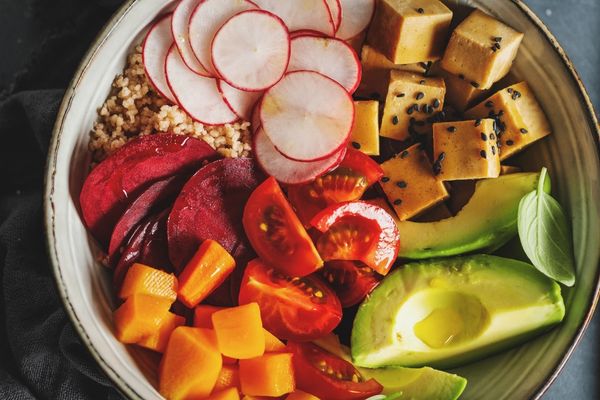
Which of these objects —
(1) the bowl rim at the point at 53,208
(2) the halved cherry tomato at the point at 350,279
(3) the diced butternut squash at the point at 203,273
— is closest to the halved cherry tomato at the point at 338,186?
(2) the halved cherry tomato at the point at 350,279

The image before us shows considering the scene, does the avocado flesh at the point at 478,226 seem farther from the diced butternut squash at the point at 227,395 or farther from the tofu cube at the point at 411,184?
the diced butternut squash at the point at 227,395

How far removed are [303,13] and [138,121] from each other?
440 mm

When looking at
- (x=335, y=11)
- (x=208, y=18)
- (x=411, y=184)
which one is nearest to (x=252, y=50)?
(x=208, y=18)

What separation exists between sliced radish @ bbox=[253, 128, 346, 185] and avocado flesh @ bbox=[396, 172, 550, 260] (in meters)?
0.23

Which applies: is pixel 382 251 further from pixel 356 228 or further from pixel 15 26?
pixel 15 26

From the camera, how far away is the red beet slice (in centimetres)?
142

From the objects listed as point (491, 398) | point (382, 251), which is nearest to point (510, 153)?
point (382, 251)

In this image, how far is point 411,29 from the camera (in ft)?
4.75

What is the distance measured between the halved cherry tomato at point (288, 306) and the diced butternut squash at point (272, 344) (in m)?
0.03

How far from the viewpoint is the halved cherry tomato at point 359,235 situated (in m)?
1.43

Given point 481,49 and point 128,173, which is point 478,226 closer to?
point 481,49

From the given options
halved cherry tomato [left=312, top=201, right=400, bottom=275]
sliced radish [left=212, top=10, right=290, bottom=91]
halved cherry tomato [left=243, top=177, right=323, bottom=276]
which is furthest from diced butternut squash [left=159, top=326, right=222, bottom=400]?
sliced radish [left=212, top=10, right=290, bottom=91]

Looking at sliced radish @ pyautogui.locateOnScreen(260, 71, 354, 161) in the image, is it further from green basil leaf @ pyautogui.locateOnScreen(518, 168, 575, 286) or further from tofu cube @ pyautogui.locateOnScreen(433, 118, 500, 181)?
green basil leaf @ pyautogui.locateOnScreen(518, 168, 575, 286)

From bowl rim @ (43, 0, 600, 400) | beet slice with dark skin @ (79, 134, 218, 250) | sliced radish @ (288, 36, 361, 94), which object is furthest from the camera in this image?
sliced radish @ (288, 36, 361, 94)
